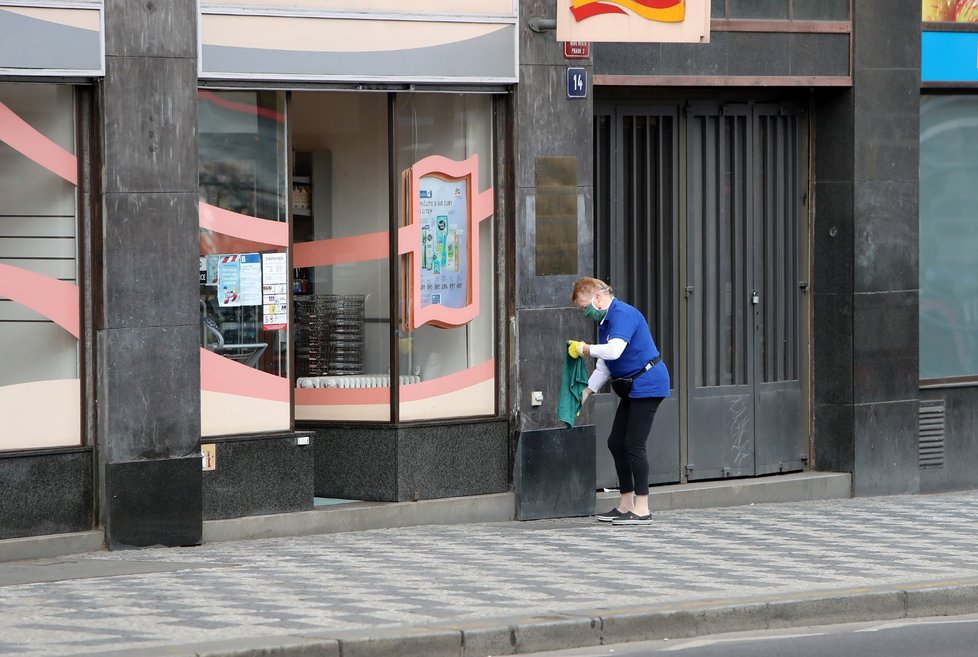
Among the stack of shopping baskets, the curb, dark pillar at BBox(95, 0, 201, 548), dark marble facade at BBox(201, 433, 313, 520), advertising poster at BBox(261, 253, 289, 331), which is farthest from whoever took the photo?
the stack of shopping baskets

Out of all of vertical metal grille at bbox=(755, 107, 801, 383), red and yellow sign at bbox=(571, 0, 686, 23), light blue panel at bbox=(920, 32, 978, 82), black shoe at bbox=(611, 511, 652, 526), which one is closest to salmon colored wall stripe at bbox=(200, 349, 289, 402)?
black shoe at bbox=(611, 511, 652, 526)

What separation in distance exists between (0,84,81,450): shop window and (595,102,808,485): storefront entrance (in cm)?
419

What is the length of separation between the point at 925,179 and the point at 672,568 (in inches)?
226

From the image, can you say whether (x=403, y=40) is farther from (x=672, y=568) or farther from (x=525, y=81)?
(x=672, y=568)

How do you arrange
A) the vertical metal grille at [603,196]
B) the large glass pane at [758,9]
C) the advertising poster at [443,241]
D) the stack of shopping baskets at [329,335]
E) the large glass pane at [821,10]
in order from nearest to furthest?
the advertising poster at [443,241] → the stack of shopping baskets at [329,335] → the vertical metal grille at [603,196] → the large glass pane at [758,9] → the large glass pane at [821,10]

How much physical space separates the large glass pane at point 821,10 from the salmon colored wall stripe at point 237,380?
199 inches

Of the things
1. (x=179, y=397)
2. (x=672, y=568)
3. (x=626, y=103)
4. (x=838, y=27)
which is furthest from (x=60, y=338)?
(x=838, y=27)

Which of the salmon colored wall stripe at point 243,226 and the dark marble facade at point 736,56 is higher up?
the dark marble facade at point 736,56

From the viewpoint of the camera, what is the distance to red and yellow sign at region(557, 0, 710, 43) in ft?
39.0

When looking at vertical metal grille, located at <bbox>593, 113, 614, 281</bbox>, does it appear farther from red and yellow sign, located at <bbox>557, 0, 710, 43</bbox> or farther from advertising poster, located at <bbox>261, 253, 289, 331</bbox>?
advertising poster, located at <bbox>261, 253, 289, 331</bbox>

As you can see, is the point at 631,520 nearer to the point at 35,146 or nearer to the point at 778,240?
the point at 778,240

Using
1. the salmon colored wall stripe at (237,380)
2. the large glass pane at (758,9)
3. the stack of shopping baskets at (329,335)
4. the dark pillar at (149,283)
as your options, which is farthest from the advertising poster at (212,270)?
the large glass pane at (758,9)

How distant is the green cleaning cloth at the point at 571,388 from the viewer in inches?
476

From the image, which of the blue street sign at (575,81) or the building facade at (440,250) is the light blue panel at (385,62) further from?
the blue street sign at (575,81)
